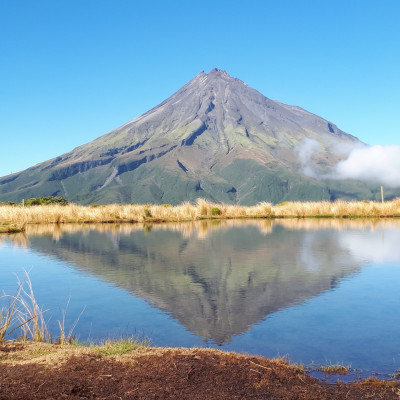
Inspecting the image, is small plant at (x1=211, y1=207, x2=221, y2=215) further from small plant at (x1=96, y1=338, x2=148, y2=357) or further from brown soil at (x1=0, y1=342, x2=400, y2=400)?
brown soil at (x1=0, y1=342, x2=400, y2=400)

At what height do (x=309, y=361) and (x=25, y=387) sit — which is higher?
(x=25, y=387)

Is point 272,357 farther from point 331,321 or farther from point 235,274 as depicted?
point 235,274

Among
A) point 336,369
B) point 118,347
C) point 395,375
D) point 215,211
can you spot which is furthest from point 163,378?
point 215,211

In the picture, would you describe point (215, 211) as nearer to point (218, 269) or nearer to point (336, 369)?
point (218, 269)

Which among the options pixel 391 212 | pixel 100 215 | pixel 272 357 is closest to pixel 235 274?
pixel 272 357

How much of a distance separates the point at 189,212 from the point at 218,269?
27.2 meters

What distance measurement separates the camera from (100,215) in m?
39.8

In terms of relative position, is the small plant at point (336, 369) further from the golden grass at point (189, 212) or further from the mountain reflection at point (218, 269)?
the golden grass at point (189, 212)

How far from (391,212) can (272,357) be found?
38.6 m

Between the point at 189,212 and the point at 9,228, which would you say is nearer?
the point at 9,228

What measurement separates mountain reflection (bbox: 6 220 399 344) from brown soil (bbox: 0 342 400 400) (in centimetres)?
163

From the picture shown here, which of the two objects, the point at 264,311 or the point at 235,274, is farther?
the point at 235,274

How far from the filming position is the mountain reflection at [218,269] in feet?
30.6

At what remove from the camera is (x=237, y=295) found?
10531mm
